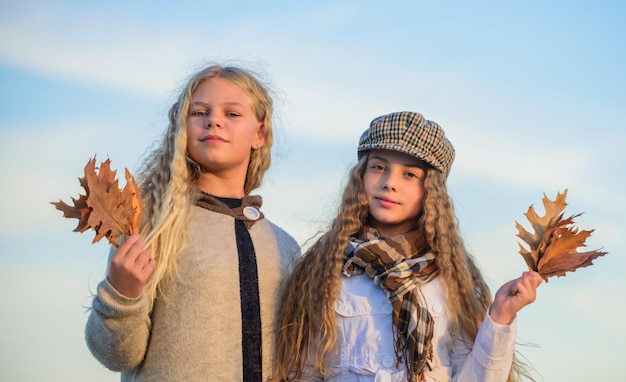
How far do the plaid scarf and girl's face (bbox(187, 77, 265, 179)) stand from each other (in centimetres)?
83

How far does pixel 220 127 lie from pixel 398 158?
3.30ft

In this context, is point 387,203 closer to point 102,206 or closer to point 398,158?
point 398,158

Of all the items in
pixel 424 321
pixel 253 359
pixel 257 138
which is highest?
pixel 257 138

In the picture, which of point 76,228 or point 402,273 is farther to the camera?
point 402,273

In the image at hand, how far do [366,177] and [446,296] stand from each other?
0.78 m

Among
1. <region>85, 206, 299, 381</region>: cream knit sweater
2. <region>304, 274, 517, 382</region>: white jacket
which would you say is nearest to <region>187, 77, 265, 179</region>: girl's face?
<region>85, 206, 299, 381</region>: cream knit sweater

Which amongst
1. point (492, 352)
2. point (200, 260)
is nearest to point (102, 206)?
point (200, 260)

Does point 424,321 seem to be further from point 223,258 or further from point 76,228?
point 76,228

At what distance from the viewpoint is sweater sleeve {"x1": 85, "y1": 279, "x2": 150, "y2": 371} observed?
150 inches

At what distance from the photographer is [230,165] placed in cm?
462

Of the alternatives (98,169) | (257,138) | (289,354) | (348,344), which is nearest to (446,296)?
(348,344)

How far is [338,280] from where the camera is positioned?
4.34 metres

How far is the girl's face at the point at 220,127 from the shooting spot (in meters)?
4.53

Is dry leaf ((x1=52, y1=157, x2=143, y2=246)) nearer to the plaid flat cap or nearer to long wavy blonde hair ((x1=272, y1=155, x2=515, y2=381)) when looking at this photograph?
long wavy blonde hair ((x1=272, y1=155, x2=515, y2=381))
